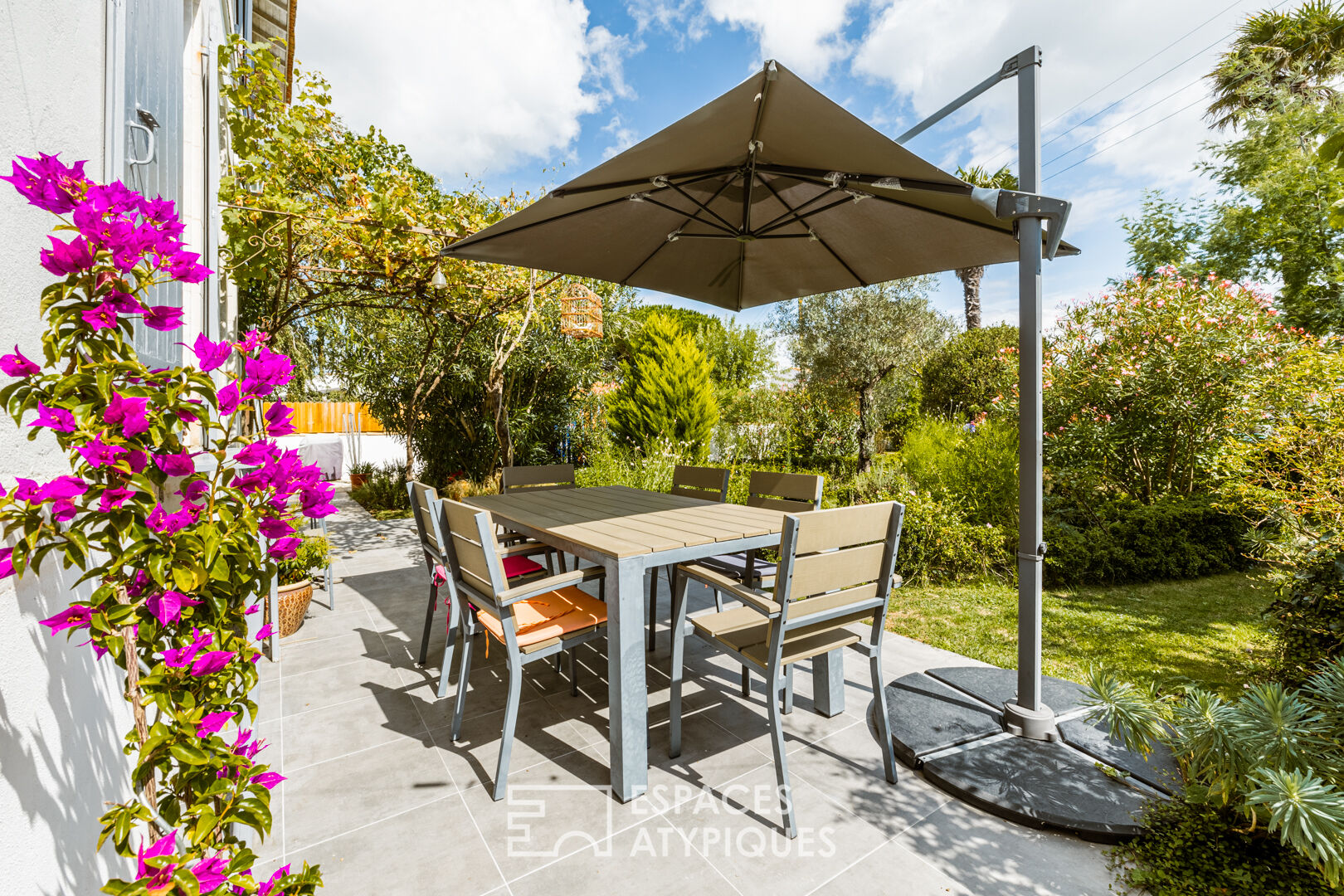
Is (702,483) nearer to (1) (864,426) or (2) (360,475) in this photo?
(1) (864,426)

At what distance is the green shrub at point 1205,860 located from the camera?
1622mm

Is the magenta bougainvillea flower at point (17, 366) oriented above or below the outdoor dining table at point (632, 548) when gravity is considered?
above

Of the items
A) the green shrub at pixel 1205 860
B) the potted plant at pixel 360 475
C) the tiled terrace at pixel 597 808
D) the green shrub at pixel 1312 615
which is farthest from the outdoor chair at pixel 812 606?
the potted plant at pixel 360 475

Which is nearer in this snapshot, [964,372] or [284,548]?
[284,548]

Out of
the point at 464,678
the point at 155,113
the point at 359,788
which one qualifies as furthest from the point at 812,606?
the point at 155,113

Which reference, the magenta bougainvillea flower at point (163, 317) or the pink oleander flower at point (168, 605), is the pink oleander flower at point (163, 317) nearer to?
the magenta bougainvillea flower at point (163, 317)

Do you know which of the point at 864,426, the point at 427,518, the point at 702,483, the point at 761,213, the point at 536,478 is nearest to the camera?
the point at 427,518

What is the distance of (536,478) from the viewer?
472 cm

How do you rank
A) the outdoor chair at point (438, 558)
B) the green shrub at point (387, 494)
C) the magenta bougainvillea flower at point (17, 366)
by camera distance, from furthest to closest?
the green shrub at point (387, 494), the outdoor chair at point (438, 558), the magenta bougainvillea flower at point (17, 366)

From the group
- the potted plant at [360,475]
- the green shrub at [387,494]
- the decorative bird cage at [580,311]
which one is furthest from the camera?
the potted plant at [360,475]

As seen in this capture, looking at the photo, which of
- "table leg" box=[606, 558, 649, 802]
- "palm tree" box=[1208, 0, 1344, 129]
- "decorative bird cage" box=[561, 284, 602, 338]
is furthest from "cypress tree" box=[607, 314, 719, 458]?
"palm tree" box=[1208, 0, 1344, 129]

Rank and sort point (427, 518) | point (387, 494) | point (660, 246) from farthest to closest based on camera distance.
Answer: point (387, 494) → point (660, 246) → point (427, 518)

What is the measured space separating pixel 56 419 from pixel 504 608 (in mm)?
1620

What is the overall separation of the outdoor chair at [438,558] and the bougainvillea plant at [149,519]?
1510 mm
